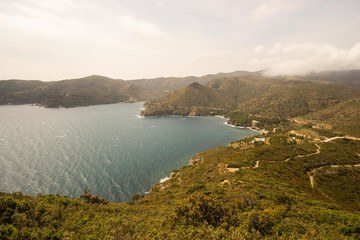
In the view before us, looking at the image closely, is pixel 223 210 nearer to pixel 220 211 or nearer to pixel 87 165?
pixel 220 211

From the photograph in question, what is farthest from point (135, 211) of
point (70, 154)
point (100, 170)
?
point (70, 154)

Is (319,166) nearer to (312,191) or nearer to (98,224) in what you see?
(312,191)

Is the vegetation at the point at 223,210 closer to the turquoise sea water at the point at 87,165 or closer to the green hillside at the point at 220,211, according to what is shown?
the green hillside at the point at 220,211

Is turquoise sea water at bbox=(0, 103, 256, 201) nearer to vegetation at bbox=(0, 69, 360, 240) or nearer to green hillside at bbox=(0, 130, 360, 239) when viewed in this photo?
green hillside at bbox=(0, 130, 360, 239)

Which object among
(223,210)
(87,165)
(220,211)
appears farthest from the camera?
(87,165)

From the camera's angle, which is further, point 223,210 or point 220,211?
point 223,210

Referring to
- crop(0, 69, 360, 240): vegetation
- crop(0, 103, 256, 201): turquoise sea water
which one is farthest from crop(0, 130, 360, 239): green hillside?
crop(0, 103, 256, 201): turquoise sea water

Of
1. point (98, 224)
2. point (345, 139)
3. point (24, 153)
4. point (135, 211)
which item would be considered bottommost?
point (345, 139)

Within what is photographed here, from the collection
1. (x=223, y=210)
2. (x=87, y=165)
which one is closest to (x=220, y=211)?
(x=223, y=210)

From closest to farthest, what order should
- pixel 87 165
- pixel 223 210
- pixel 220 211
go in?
1. pixel 220 211
2. pixel 223 210
3. pixel 87 165

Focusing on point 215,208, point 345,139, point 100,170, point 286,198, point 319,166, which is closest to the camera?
point 215,208

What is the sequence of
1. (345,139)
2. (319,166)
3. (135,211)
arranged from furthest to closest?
(345,139) < (319,166) < (135,211)
